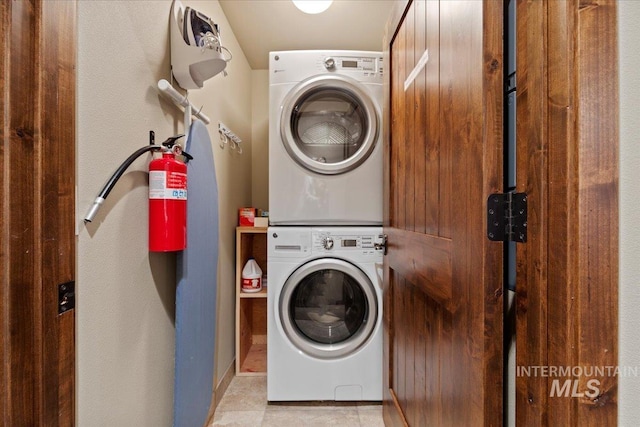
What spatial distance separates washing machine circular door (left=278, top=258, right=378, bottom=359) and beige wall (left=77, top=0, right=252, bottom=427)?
64 cm

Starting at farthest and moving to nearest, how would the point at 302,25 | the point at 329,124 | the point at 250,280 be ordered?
the point at 302,25 → the point at 250,280 → the point at 329,124

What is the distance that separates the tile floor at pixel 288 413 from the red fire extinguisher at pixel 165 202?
110cm

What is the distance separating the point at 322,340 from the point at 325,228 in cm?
63

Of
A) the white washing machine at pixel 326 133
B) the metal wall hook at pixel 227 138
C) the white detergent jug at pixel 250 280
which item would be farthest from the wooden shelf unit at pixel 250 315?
the metal wall hook at pixel 227 138

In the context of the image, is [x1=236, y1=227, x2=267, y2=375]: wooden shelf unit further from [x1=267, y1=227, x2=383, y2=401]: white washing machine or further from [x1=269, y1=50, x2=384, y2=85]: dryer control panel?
[x1=269, y1=50, x2=384, y2=85]: dryer control panel

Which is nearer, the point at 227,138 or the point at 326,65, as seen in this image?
the point at 326,65

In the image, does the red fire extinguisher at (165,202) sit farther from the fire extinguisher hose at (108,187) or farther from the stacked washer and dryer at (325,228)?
the stacked washer and dryer at (325,228)

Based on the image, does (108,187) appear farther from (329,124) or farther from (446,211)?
(329,124)

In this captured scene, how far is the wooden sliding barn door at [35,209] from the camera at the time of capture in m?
0.57

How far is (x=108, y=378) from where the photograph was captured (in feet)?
2.83

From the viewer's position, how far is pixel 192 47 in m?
1.17

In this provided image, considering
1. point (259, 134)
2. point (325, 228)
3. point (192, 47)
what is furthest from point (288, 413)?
point (259, 134)

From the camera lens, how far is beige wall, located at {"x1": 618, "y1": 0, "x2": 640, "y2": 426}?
47cm

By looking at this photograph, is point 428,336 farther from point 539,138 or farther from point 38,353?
point 38,353
